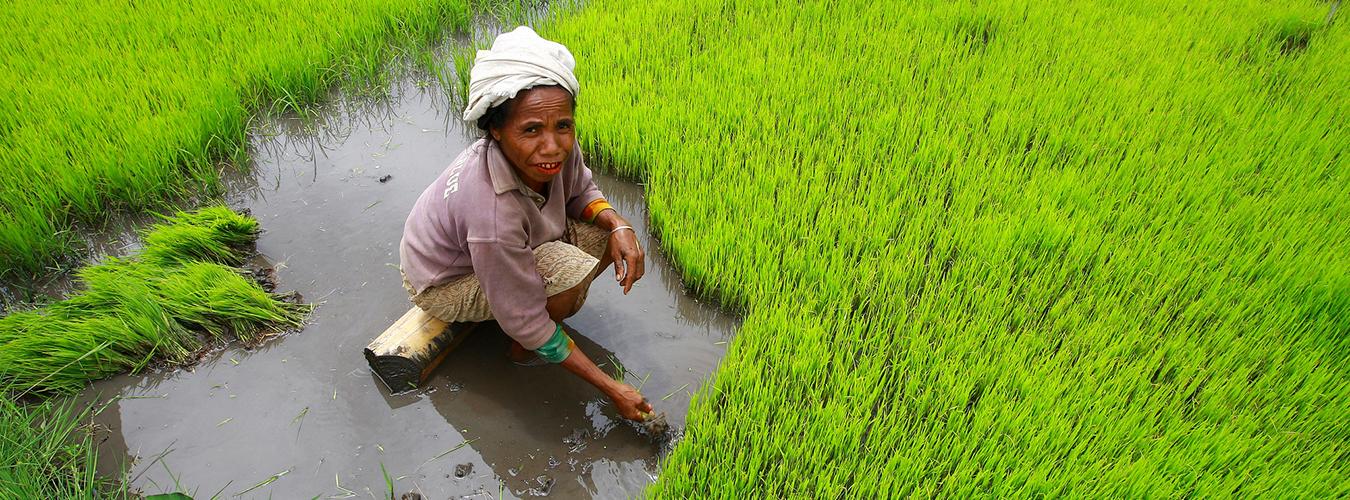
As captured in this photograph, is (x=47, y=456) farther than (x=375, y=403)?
No

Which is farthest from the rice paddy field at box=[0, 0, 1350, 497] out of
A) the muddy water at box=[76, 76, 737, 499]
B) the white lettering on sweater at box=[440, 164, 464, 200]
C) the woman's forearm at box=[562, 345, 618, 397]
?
the white lettering on sweater at box=[440, 164, 464, 200]

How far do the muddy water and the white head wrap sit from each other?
903mm

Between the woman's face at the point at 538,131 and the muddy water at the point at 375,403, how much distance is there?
2.47 feet

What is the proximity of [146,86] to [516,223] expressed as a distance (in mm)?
2417

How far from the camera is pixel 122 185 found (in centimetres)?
263

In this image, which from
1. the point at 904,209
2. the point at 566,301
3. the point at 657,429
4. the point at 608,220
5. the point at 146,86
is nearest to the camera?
the point at 657,429

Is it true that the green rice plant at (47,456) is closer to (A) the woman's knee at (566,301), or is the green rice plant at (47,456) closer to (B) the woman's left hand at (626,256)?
(A) the woman's knee at (566,301)

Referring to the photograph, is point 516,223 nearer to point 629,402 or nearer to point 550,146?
point 550,146

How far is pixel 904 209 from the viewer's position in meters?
2.61

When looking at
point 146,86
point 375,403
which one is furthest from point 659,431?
point 146,86

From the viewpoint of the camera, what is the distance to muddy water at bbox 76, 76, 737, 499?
6.06 ft

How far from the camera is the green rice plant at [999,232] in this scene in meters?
1.79

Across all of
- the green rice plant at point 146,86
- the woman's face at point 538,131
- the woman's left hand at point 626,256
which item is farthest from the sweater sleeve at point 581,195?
the green rice plant at point 146,86

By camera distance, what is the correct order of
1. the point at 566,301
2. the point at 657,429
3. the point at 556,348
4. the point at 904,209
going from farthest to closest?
the point at 904,209 < the point at 566,301 < the point at 657,429 < the point at 556,348
